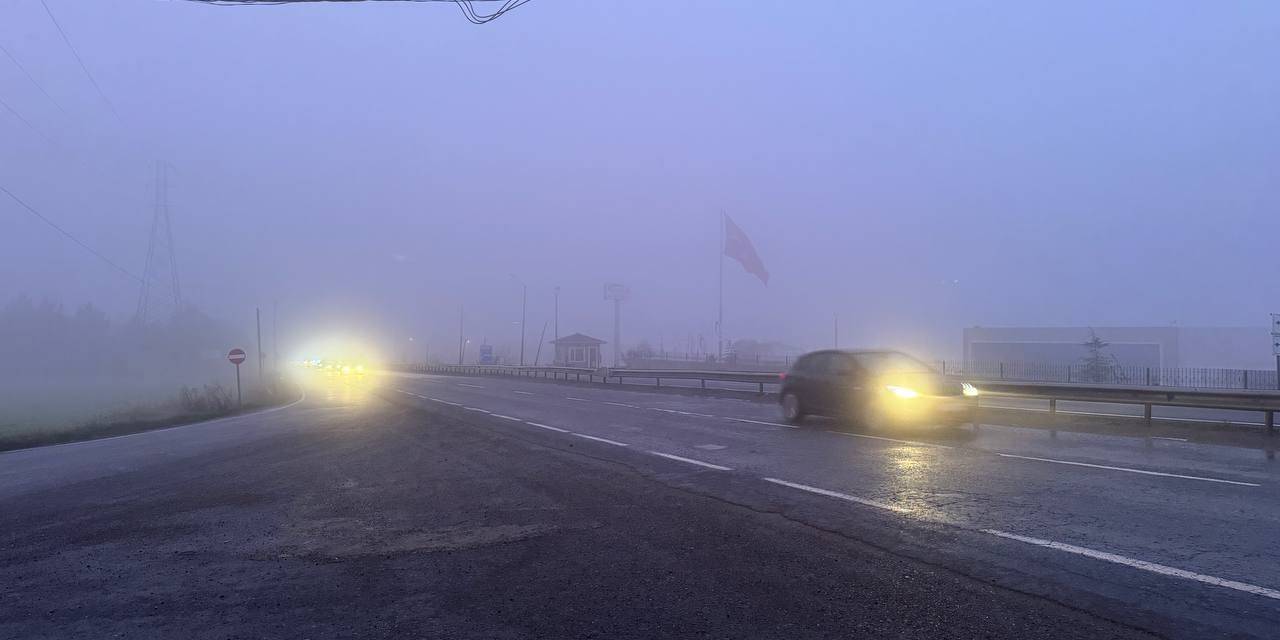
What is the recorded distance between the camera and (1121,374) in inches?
1098

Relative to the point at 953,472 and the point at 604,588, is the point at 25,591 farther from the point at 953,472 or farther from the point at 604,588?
the point at 953,472

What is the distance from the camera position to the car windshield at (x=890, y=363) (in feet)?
47.9

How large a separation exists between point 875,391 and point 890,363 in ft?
2.99

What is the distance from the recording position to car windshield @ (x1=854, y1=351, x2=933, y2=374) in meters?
14.6

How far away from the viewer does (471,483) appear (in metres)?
9.55

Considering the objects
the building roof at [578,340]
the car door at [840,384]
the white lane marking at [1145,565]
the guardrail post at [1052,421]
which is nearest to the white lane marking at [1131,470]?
the guardrail post at [1052,421]

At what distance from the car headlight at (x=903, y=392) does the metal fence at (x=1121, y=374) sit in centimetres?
1485

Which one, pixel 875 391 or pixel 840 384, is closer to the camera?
pixel 875 391

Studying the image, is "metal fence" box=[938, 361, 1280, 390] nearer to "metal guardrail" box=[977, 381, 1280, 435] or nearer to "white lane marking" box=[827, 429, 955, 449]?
"metal guardrail" box=[977, 381, 1280, 435]

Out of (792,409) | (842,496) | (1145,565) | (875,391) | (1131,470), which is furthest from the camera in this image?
(792,409)

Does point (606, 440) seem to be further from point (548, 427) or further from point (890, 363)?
point (890, 363)

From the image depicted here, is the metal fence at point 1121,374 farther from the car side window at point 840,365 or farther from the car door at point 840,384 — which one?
the car door at point 840,384

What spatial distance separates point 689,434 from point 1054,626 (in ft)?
34.5

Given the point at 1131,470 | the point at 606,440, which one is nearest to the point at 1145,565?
the point at 1131,470
